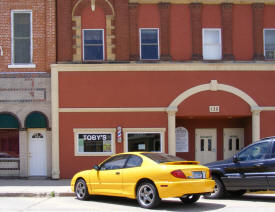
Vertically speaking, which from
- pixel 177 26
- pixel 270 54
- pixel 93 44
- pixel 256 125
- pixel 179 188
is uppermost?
pixel 177 26

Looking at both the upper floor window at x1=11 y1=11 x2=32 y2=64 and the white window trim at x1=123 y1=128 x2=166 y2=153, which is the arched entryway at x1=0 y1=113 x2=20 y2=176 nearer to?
the upper floor window at x1=11 y1=11 x2=32 y2=64

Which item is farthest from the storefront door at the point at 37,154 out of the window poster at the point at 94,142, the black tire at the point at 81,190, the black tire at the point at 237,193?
the black tire at the point at 237,193

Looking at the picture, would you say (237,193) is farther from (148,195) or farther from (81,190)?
(81,190)

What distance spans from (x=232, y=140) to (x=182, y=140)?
223 cm

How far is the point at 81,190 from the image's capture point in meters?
13.7

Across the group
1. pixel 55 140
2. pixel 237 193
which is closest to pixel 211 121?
pixel 55 140

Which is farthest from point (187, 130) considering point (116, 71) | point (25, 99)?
point (25, 99)

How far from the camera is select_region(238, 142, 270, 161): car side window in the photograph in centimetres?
1284

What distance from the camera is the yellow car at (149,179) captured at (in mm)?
11297

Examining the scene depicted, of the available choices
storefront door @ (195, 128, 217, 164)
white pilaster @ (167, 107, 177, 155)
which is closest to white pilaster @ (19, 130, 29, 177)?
white pilaster @ (167, 107, 177, 155)

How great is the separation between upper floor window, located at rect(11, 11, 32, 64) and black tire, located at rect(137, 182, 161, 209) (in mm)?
10134

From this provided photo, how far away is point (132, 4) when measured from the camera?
20172mm

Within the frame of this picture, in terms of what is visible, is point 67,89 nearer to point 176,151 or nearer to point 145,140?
point 145,140

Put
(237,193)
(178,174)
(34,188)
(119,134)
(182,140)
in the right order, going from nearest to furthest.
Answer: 1. (178,174)
2. (237,193)
3. (34,188)
4. (119,134)
5. (182,140)
